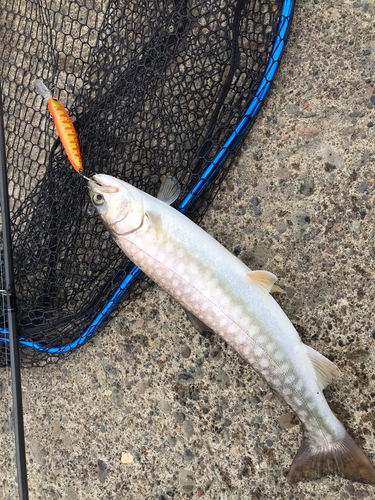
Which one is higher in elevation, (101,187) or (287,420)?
(101,187)

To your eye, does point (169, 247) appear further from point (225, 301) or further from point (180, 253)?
point (225, 301)

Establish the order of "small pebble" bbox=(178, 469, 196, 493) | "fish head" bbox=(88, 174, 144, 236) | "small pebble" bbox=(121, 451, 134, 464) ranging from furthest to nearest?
"small pebble" bbox=(121, 451, 134, 464) < "small pebble" bbox=(178, 469, 196, 493) < "fish head" bbox=(88, 174, 144, 236)

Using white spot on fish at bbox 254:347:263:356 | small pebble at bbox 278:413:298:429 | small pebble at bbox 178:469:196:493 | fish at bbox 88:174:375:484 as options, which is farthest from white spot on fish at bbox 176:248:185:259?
small pebble at bbox 178:469:196:493

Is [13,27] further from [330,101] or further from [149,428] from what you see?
[149,428]

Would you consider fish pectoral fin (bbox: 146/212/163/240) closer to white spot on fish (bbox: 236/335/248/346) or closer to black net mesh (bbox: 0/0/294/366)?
black net mesh (bbox: 0/0/294/366)

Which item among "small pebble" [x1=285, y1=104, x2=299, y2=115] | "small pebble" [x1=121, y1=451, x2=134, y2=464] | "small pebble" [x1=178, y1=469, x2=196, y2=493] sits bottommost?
"small pebble" [x1=121, y1=451, x2=134, y2=464]

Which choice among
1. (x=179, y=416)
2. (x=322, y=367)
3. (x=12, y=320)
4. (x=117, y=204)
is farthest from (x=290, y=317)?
(x=12, y=320)
